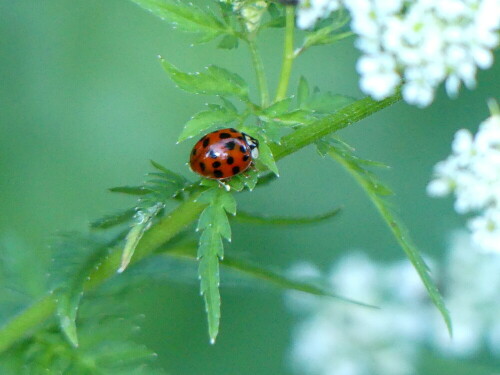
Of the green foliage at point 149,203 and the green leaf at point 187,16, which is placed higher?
the green leaf at point 187,16

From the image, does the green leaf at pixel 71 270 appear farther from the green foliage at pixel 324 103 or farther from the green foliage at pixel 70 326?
the green foliage at pixel 324 103

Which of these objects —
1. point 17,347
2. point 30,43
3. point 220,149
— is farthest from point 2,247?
point 30,43

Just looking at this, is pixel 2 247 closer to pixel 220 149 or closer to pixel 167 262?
pixel 167 262

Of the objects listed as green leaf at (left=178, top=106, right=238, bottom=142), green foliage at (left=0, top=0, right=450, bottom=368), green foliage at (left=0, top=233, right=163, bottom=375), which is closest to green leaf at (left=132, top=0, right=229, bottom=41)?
green foliage at (left=0, top=0, right=450, bottom=368)

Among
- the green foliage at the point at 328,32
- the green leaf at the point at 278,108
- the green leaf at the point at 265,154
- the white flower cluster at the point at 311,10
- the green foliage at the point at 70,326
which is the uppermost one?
the white flower cluster at the point at 311,10

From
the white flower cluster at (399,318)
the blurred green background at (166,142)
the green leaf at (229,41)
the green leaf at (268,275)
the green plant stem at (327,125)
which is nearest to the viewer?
the green plant stem at (327,125)

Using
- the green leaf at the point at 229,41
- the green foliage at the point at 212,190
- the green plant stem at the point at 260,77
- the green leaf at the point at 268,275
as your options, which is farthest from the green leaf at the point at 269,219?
the green leaf at the point at 229,41

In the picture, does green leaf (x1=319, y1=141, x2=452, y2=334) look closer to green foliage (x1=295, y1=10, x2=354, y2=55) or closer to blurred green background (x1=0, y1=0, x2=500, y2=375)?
green foliage (x1=295, y1=10, x2=354, y2=55)

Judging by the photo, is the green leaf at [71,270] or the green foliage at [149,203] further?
the green leaf at [71,270]
